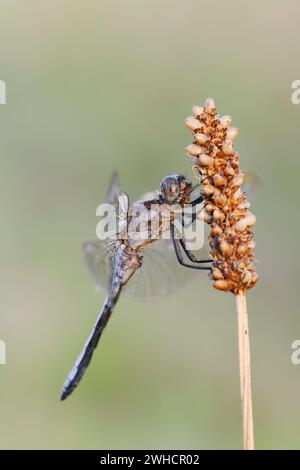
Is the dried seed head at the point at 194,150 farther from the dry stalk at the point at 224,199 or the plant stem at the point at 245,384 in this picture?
the plant stem at the point at 245,384

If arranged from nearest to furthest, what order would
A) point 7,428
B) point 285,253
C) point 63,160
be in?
point 7,428 → point 285,253 → point 63,160

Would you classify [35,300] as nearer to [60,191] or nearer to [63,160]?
[60,191]

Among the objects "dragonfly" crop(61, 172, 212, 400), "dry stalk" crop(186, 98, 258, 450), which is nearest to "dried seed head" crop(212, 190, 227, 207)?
"dry stalk" crop(186, 98, 258, 450)

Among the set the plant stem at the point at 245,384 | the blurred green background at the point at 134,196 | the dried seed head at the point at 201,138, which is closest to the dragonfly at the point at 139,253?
the dried seed head at the point at 201,138

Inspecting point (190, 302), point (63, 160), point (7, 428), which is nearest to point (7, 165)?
point (63, 160)

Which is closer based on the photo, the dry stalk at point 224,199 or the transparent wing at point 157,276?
the dry stalk at point 224,199

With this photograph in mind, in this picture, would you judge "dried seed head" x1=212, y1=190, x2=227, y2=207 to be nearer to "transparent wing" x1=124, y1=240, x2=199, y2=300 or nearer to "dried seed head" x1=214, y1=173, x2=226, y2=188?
"dried seed head" x1=214, y1=173, x2=226, y2=188
